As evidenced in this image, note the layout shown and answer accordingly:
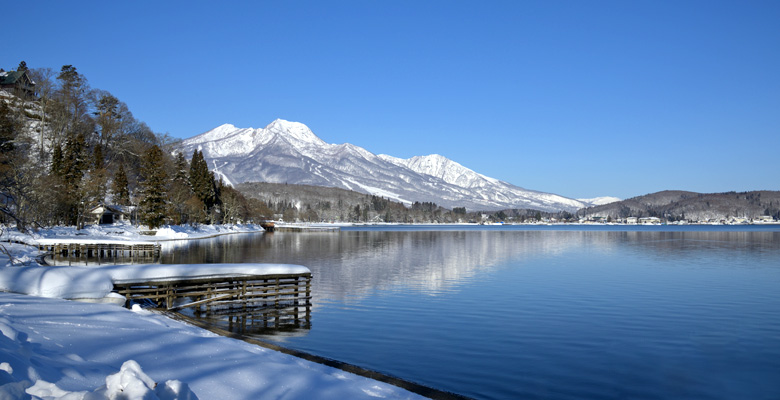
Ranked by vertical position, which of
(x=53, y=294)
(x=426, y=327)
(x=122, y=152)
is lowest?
(x=426, y=327)

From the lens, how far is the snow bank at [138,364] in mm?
7129

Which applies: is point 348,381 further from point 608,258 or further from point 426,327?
point 608,258

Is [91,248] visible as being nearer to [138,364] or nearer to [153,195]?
[153,195]

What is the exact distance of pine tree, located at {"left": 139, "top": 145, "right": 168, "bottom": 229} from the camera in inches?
3466

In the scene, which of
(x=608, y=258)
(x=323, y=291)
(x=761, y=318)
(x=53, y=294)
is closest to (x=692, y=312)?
(x=761, y=318)

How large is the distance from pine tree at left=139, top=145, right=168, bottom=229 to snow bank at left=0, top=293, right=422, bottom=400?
3012 inches

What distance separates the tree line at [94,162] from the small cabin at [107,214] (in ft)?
4.06

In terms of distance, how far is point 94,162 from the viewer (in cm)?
10112

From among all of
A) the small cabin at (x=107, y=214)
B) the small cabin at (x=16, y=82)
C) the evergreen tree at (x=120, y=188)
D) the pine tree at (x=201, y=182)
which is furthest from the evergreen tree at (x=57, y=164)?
the small cabin at (x=16, y=82)

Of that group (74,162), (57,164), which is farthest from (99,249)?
(74,162)

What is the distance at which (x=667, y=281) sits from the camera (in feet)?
131

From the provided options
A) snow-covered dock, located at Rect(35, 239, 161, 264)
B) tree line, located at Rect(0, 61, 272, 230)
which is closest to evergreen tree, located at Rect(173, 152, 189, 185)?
tree line, located at Rect(0, 61, 272, 230)

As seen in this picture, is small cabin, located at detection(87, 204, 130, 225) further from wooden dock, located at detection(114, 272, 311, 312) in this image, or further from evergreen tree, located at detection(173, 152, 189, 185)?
wooden dock, located at detection(114, 272, 311, 312)

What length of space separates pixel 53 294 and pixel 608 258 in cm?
5826
